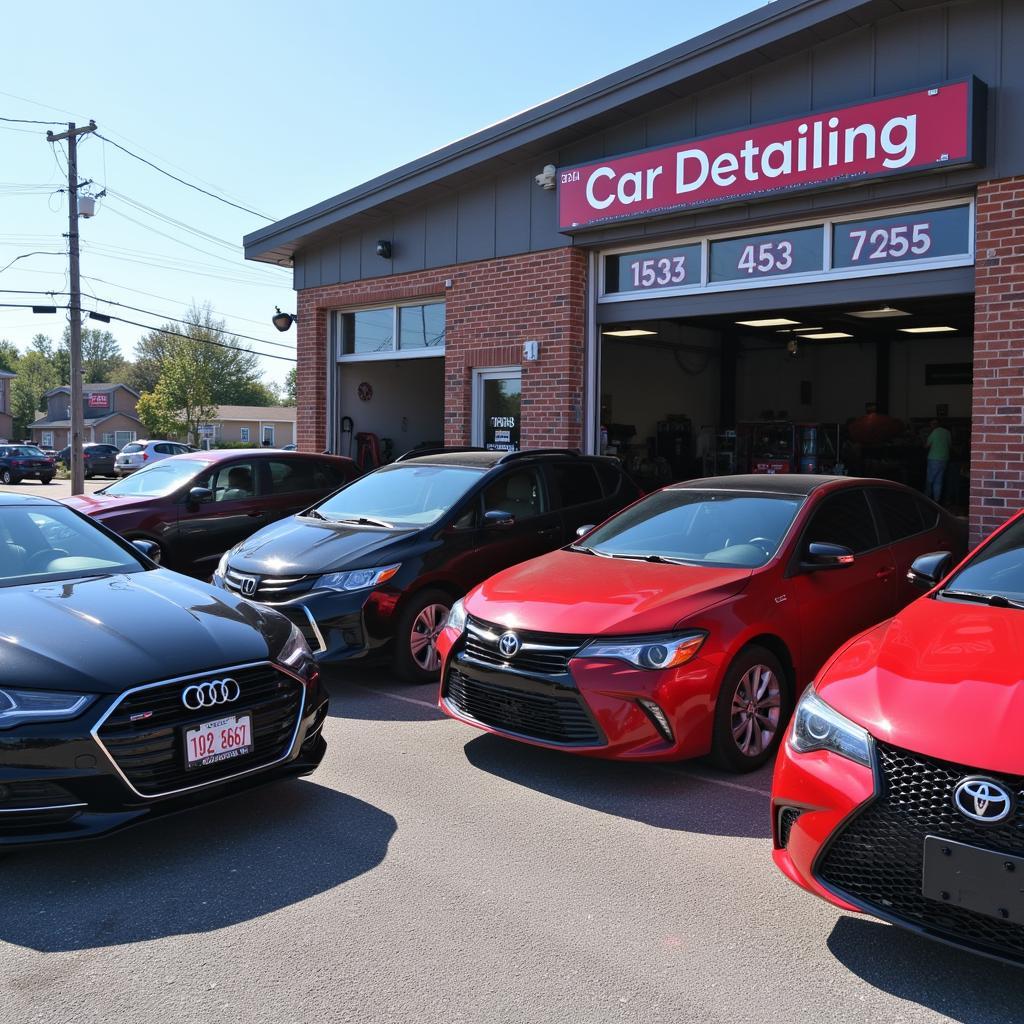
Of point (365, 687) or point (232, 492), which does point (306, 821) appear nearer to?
point (365, 687)

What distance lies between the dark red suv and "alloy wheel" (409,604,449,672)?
4.03 meters

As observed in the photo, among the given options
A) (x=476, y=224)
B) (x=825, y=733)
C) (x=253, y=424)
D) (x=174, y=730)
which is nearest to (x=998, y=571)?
(x=825, y=733)

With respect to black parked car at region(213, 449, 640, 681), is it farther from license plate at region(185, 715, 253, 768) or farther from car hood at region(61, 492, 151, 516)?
car hood at region(61, 492, 151, 516)

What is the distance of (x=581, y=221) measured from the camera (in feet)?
34.2

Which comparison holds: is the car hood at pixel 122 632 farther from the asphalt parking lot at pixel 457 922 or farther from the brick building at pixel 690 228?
the brick building at pixel 690 228

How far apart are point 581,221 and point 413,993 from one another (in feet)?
29.0

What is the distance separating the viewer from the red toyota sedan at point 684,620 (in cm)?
462

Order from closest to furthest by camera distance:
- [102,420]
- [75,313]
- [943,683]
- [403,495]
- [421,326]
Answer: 1. [943,683]
2. [403,495]
3. [421,326]
4. [75,313]
5. [102,420]

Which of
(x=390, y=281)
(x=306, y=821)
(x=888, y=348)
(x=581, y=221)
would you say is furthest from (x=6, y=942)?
(x=888, y=348)

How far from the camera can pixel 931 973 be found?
10.1 feet

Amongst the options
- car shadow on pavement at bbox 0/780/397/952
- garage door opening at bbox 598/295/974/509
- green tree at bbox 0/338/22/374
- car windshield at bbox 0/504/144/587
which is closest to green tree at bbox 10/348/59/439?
green tree at bbox 0/338/22/374

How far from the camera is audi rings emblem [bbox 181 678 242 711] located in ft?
12.6

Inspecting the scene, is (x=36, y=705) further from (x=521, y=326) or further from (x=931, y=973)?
(x=521, y=326)

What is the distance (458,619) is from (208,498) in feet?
17.7
